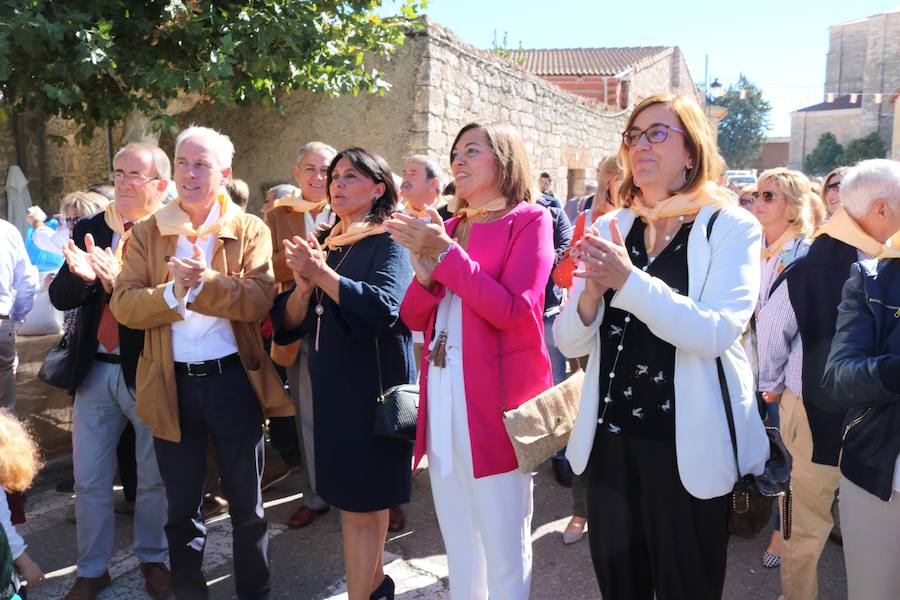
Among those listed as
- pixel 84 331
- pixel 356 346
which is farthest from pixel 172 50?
pixel 356 346

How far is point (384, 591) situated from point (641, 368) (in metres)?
1.53

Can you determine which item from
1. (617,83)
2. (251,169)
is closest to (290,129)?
(251,169)

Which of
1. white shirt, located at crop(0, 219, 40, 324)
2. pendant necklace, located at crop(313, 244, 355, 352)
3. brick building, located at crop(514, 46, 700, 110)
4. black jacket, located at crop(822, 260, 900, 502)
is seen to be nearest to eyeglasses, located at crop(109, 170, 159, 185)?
white shirt, located at crop(0, 219, 40, 324)

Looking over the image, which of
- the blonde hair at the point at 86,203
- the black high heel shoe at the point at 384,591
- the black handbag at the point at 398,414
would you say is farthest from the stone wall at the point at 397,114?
the black high heel shoe at the point at 384,591

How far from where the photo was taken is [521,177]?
8.68 ft

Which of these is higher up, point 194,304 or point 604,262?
point 604,262

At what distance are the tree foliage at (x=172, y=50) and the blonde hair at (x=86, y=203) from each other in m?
1.96

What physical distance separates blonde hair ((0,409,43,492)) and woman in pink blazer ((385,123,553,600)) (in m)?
1.23

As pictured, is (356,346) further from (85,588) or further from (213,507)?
(213,507)

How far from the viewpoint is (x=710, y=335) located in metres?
1.97

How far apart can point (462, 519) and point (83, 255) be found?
1.91 metres

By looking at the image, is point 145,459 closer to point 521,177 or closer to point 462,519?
point 462,519

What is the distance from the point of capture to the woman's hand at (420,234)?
2383mm

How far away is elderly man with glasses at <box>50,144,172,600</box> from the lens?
3217mm
